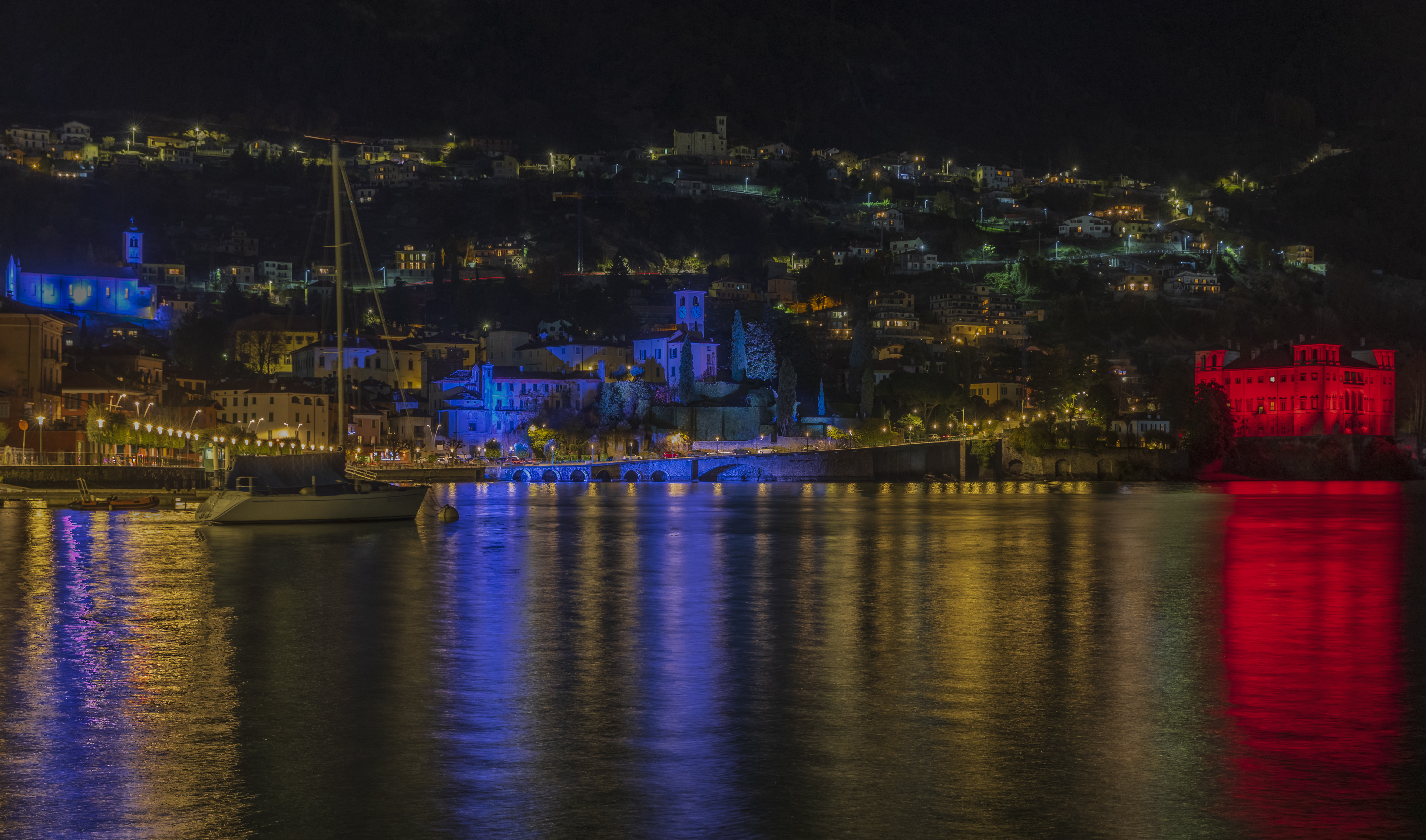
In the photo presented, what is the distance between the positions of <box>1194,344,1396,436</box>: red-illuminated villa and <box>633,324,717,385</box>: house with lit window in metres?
43.0

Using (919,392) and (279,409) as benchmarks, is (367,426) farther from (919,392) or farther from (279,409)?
(919,392)

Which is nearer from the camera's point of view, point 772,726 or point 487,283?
point 772,726

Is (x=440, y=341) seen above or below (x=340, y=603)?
above

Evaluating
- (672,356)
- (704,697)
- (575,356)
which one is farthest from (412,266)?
(704,697)

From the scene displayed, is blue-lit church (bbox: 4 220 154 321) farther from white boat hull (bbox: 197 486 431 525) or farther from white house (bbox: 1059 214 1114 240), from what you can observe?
white house (bbox: 1059 214 1114 240)

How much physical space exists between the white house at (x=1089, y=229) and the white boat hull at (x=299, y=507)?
544 ft

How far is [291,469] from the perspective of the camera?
4519cm

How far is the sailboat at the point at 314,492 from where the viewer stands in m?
39.9

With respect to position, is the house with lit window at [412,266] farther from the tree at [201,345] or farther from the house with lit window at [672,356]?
the house with lit window at [672,356]

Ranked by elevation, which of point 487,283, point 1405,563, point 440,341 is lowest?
point 1405,563

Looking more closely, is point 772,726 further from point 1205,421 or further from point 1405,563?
point 1205,421

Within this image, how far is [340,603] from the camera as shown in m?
21.7

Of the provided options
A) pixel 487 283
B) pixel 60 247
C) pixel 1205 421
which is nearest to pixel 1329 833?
pixel 1205 421

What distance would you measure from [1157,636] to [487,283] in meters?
145
